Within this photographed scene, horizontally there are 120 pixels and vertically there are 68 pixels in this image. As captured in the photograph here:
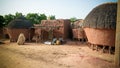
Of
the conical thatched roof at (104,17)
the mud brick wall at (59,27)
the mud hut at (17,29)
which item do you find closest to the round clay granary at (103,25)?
the conical thatched roof at (104,17)

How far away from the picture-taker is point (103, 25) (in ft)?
38.8

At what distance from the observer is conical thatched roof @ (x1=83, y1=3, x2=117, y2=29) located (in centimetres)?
1154

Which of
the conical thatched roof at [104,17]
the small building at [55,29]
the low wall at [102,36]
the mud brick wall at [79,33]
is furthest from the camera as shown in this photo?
the small building at [55,29]

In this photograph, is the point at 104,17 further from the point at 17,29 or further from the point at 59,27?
the point at 17,29

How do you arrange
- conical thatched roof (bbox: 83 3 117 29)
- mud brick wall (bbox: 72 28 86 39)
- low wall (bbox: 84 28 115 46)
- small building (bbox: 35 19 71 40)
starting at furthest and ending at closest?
1. small building (bbox: 35 19 71 40)
2. mud brick wall (bbox: 72 28 86 39)
3. low wall (bbox: 84 28 115 46)
4. conical thatched roof (bbox: 83 3 117 29)

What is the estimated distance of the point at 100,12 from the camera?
12.8 m

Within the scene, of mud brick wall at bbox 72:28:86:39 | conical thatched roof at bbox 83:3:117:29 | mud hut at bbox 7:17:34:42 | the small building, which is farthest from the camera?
mud hut at bbox 7:17:34:42

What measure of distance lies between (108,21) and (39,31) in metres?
13.4

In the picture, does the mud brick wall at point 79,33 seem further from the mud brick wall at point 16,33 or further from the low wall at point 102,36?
the mud brick wall at point 16,33

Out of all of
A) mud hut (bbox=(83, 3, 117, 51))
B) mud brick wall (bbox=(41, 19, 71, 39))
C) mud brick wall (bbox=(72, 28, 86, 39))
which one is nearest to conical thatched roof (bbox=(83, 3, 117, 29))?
mud hut (bbox=(83, 3, 117, 51))

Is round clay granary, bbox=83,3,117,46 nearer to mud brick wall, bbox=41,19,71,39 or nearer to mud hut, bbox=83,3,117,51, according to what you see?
mud hut, bbox=83,3,117,51

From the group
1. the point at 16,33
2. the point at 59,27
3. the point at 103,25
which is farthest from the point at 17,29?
the point at 103,25

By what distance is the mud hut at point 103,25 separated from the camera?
11622 mm

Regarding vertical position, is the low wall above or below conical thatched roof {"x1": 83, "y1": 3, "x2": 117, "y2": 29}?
below
